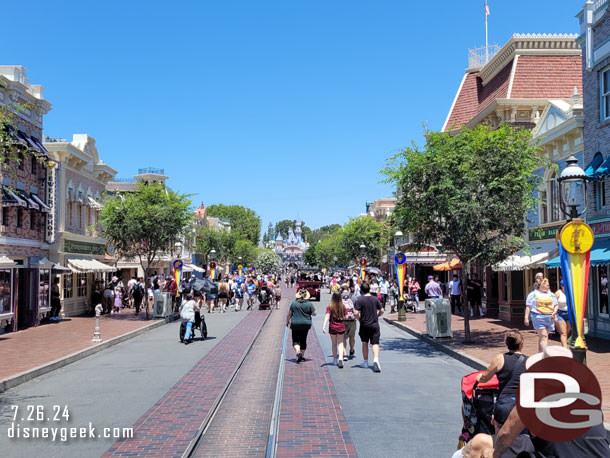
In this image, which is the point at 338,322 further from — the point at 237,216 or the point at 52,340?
the point at 237,216

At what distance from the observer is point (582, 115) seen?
1884 cm

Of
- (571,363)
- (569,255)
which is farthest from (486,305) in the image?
(571,363)

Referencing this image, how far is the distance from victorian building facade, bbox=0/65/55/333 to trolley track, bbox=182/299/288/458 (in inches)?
437

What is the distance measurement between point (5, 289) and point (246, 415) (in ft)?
50.0

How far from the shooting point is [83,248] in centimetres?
2947

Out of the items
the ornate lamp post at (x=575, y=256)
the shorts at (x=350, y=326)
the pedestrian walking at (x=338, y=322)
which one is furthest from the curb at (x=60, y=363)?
the ornate lamp post at (x=575, y=256)

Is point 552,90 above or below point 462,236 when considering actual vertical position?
above

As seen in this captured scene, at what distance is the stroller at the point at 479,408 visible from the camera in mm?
5391

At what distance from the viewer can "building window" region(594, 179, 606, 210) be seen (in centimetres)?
1745

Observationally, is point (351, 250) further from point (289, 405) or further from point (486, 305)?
point (289, 405)

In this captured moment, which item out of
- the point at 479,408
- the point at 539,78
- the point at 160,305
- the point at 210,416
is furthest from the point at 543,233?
Result: the point at 479,408

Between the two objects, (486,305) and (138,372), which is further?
(486,305)

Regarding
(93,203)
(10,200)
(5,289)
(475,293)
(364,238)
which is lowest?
(475,293)

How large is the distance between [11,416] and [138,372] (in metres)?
3.73
